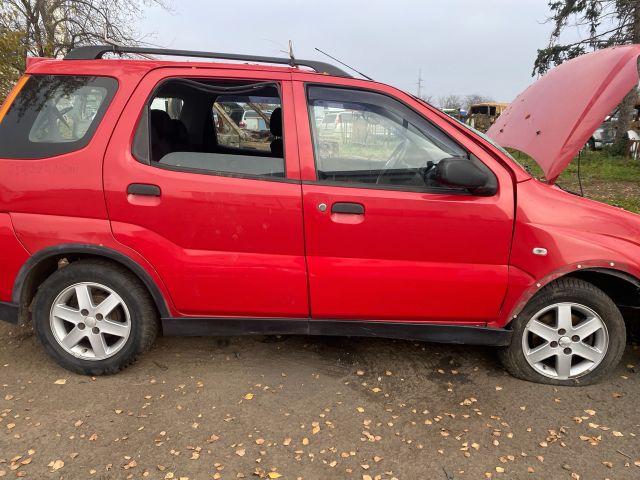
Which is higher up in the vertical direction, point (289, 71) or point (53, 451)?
point (289, 71)

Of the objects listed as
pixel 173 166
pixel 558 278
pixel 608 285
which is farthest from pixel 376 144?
pixel 608 285

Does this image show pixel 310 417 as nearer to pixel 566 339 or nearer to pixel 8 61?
pixel 566 339

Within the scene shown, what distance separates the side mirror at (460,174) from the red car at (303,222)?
13 millimetres

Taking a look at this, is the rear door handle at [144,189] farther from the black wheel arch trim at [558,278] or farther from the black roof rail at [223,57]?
the black wheel arch trim at [558,278]

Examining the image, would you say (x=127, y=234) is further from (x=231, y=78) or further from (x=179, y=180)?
(x=231, y=78)

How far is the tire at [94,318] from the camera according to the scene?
9.50 feet

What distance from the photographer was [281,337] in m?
3.57

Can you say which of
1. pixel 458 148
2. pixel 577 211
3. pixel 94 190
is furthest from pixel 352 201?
pixel 94 190

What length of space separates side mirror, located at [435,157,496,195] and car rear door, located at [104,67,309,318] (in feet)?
2.72

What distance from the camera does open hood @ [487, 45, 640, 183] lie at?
268 cm

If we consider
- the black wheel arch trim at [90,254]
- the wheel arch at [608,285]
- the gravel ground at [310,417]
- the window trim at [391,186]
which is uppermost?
the window trim at [391,186]

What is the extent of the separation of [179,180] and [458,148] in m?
1.66

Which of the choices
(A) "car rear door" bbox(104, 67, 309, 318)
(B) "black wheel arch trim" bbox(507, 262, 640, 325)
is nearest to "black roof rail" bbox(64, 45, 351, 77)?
(A) "car rear door" bbox(104, 67, 309, 318)

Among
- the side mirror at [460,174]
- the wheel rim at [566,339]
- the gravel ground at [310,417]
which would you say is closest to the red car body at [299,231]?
A: the side mirror at [460,174]
